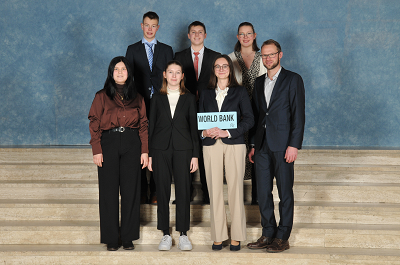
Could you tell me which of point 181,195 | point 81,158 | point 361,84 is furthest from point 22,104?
point 361,84

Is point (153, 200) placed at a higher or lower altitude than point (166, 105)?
lower

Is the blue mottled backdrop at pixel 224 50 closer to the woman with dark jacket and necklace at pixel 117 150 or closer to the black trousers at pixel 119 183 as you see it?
the woman with dark jacket and necklace at pixel 117 150

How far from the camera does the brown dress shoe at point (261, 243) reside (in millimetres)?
3007

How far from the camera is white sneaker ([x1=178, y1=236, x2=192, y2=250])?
118 inches

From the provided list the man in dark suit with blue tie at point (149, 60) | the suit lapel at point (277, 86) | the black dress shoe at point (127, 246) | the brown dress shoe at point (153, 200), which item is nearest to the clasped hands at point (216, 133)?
the suit lapel at point (277, 86)

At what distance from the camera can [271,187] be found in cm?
298

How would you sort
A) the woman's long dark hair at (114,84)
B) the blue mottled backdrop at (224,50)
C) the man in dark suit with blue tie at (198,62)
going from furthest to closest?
1. the blue mottled backdrop at (224,50)
2. the man in dark suit with blue tie at (198,62)
3. the woman's long dark hair at (114,84)

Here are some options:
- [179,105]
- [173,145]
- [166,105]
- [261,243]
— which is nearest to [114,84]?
[166,105]

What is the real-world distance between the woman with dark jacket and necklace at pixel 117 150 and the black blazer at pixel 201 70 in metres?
0.69

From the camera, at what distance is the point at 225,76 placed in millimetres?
2939

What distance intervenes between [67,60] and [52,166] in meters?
1.91

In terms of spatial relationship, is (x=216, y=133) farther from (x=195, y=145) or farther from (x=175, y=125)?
(x=175, y=125)

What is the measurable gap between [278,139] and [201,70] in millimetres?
1076

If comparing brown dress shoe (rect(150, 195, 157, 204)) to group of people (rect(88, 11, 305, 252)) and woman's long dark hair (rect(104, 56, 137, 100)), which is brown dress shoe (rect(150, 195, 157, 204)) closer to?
group of people (rect(88, 11, 305, 252))
